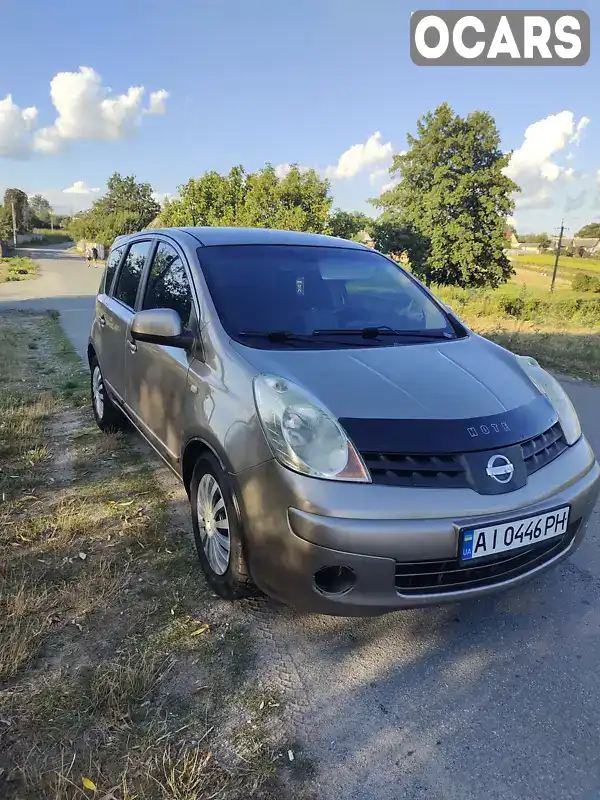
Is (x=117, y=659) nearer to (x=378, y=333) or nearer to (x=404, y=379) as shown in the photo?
(x=404, y=379)

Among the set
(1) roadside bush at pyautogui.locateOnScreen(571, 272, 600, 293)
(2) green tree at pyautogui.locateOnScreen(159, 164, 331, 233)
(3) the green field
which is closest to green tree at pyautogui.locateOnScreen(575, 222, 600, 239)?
(3) the green field

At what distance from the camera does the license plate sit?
2119mm

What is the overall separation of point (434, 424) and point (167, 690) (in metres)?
1.42

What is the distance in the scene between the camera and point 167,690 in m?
2.17

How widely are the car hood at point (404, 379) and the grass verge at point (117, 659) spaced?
3.75 ft

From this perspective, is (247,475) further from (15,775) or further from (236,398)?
(15,775)

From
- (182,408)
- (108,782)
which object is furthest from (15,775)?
(182,408)

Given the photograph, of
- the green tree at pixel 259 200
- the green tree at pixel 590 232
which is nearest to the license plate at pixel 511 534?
the green tree at pixel 259 200

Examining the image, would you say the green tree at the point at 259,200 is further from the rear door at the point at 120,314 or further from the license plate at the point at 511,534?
the license plate at the point at 511,534

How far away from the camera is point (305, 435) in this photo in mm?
2195

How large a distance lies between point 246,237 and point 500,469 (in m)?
2.14

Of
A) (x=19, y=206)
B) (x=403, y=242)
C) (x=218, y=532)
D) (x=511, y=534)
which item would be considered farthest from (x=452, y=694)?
(x=19, y=206)

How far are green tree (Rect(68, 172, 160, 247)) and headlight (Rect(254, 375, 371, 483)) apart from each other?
80.0 metres

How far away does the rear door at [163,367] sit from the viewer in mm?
3033
